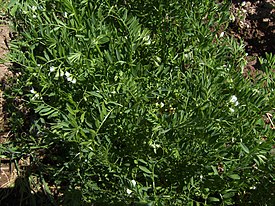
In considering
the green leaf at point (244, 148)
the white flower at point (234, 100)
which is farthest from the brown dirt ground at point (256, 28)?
the green leaf at point (244, 148)

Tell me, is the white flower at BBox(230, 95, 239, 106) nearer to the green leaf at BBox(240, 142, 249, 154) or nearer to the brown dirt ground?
the green leaf at BBox(240, 142, 249, 154)

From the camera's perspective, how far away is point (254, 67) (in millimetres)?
3760

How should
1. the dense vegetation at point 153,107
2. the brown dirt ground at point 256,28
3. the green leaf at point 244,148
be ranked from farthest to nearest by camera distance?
the brown dirt ground at point 256,28 → the dense vegetation at point 153,107 → the green leaf at point 244,148

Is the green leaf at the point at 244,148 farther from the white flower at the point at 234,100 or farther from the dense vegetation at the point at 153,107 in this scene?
the white flower at the point at 234,100

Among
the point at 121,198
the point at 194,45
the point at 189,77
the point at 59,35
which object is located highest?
the point at 59,35

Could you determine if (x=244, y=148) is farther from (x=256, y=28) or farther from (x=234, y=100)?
(x=256, y=28)

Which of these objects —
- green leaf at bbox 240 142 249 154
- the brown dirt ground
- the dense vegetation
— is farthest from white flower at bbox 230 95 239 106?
the brown dirt ground

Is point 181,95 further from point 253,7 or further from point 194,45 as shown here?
point 253,7

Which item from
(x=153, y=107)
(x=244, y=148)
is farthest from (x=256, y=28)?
(x=244, y=148)

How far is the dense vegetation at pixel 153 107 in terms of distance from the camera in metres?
2.36

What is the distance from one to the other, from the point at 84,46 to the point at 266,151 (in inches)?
41.5

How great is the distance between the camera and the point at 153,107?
263 centimetres

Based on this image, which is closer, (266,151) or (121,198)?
(266,151)

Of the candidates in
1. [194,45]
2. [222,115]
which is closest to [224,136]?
[222,115]
